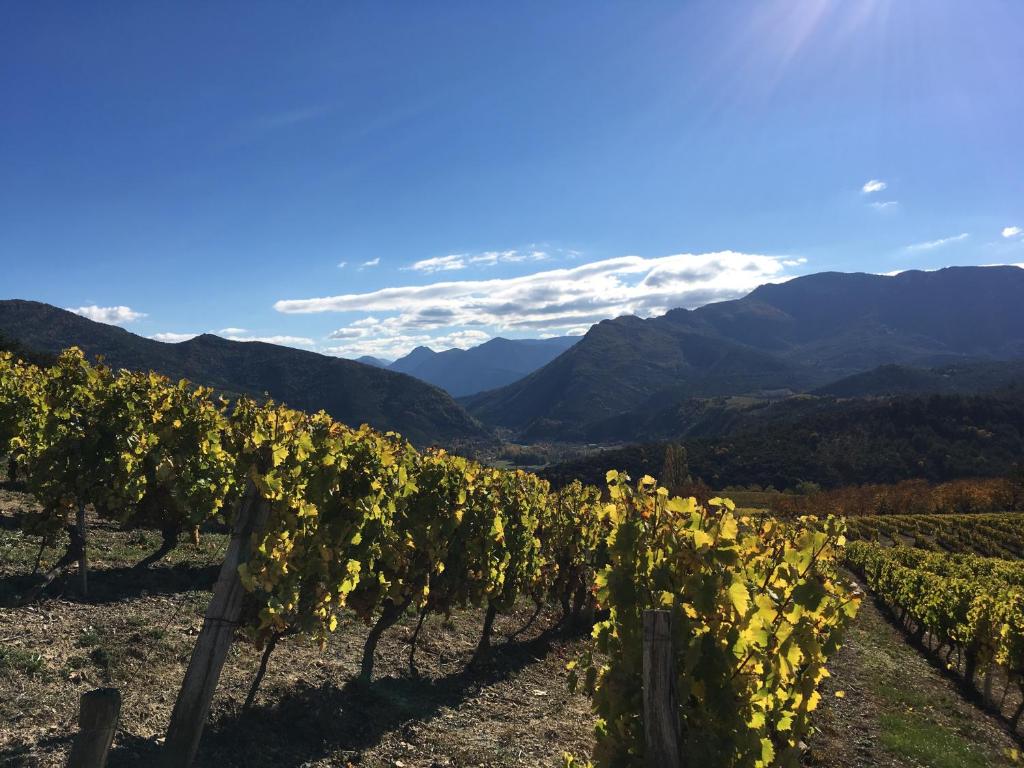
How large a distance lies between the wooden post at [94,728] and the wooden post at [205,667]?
1106 millimetres

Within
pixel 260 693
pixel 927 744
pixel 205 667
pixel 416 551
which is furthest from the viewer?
pixel 927 744

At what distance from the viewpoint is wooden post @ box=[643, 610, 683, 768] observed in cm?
366

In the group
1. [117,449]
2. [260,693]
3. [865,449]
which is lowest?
[865,449]

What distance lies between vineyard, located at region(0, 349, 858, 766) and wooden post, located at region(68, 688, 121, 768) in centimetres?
124

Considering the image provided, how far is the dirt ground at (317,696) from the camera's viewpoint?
6219 mm

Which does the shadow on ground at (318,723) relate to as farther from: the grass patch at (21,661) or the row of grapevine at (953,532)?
the row of grapevine at (953,532)

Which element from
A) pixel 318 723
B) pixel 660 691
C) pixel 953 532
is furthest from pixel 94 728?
pixel 953 532

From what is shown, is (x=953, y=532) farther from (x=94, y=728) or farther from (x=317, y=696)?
(x=94, y=728)

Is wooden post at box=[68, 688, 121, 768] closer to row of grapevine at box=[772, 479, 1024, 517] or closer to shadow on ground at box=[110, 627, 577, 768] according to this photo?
shadow on ground at box=[110, 627, 577, 768]

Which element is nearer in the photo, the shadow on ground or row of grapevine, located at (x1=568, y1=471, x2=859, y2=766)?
row of grapevine, located at (x1=568, y1=471, x2=859, y2=766)

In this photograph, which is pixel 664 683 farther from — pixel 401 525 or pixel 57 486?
pixel 57 486

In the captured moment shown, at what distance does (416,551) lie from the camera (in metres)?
9.31

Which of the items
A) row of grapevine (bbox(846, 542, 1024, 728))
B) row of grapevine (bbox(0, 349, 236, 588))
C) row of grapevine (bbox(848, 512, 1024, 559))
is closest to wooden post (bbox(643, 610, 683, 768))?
row of grapevine (bbox(0, 349, 236, 588))

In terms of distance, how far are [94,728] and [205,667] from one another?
1325 millimetres
